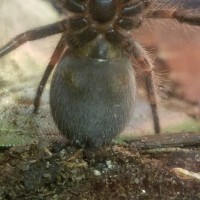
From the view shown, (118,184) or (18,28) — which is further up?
(18,28)

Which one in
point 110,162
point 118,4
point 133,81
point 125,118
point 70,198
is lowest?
point 70,198

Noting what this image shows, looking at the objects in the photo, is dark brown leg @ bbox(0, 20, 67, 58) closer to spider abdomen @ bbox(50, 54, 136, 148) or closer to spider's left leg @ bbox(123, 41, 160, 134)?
spider abdomen @ bbox(50, 54, 136, 148)

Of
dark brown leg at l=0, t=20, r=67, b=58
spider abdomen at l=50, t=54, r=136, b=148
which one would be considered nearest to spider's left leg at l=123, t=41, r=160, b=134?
spider abdomen at l=50, t=54, r=136, b=148

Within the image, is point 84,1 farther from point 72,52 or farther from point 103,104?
point 103,104

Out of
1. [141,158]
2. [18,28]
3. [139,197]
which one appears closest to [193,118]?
[141,158]

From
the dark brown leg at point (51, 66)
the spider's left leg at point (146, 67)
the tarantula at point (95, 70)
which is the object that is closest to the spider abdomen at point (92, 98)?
the tarantula at point (95, 70)
